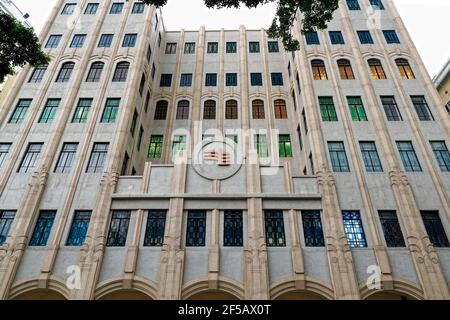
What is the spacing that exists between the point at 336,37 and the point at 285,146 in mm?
9688

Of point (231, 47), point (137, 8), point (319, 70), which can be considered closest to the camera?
point (319, 70)

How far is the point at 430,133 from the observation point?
18.8 m

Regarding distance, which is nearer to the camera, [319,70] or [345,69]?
[345,69]

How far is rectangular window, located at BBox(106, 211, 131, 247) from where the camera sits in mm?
15617

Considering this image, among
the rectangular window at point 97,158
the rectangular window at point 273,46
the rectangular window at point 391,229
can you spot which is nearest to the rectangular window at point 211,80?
the rectangular window at point 273,46

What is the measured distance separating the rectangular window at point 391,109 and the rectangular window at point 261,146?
839 cm

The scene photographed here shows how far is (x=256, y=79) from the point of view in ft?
86.2

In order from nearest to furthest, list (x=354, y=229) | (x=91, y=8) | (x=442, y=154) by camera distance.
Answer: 1. (x=354, y=229)
2. (x=442, y=154)
3. (x=91, y=8)

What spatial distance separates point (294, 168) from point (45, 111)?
58.6ft

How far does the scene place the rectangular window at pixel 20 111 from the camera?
19953 millimetres

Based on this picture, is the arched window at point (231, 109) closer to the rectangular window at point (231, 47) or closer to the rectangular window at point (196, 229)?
the rectangular window at point (231, 47)

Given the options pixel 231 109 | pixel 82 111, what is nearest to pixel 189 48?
pixel 231 109

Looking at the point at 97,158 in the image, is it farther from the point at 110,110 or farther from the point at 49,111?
the point at 49,111

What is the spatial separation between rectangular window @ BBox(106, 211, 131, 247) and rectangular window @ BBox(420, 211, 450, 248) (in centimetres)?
1614
